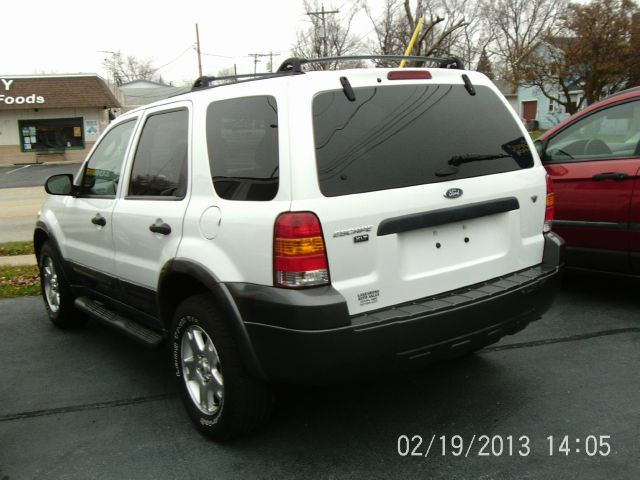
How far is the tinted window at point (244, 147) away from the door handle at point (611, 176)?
10.4 feet

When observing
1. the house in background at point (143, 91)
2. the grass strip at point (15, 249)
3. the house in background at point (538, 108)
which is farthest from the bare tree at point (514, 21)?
the grass strip at point (15, 249)

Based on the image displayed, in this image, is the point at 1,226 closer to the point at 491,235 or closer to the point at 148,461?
the point at 148,461

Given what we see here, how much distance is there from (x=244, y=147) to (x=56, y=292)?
10.1 feet

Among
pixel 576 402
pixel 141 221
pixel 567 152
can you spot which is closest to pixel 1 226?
pixel 141 221

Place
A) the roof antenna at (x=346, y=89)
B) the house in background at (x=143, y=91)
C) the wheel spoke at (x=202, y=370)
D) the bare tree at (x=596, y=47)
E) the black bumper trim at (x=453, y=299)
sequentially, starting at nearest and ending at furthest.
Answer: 1. the black bumper trim at (x=453, y=299)
2. the roof antenna at (x=346, y=89)
3. the wheel spoke at (x=202, y=370)
4. the bare tree at (x=596, y=47)
5. the house in background at (x=143, y=91)

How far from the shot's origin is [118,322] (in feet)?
13.2

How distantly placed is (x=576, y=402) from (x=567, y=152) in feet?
8.62

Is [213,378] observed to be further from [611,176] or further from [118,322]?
[611,176]

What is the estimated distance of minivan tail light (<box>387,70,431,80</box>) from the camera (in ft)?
9.90

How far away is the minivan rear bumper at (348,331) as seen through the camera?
2578 mm

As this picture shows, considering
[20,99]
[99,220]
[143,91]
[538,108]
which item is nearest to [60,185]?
[99,220]

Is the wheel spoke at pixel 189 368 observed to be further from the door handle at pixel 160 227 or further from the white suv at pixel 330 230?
the door handle at pixel 160 227

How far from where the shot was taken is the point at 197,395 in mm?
3238

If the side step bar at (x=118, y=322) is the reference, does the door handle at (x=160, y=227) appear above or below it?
above
